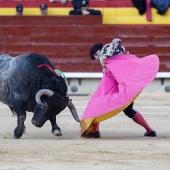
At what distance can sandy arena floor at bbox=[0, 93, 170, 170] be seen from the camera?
602cm

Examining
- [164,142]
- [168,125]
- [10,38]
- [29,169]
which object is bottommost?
[10,38]

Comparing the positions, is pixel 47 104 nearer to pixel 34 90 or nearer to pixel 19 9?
pixel 34 90

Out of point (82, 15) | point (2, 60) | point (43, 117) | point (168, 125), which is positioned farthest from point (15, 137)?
point (82, 15)

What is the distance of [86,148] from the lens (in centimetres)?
709

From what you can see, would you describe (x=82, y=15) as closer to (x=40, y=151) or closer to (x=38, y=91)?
(x=38, y=91)

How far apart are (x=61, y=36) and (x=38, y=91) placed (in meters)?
8.22

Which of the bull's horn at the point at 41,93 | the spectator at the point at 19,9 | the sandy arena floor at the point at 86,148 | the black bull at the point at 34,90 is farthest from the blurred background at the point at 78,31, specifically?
the bull's horn at the point at 41,93

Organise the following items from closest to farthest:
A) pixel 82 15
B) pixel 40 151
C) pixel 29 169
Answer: pixel 29 169 < pixel 40 151 < pixel 82 15

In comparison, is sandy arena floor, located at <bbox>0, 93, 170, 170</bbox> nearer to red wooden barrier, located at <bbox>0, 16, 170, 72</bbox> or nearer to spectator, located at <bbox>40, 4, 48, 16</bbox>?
spectator, located at <bbox>40, 4, 48, 16</bbox>

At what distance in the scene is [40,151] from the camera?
267 inches

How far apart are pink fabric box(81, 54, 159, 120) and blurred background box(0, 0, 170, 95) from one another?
24.1 feet

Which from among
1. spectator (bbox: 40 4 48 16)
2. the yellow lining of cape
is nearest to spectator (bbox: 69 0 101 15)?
spectator (bbox: 40 4 48 16)

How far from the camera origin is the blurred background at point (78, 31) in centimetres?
1567

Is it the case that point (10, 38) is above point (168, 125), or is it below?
below
